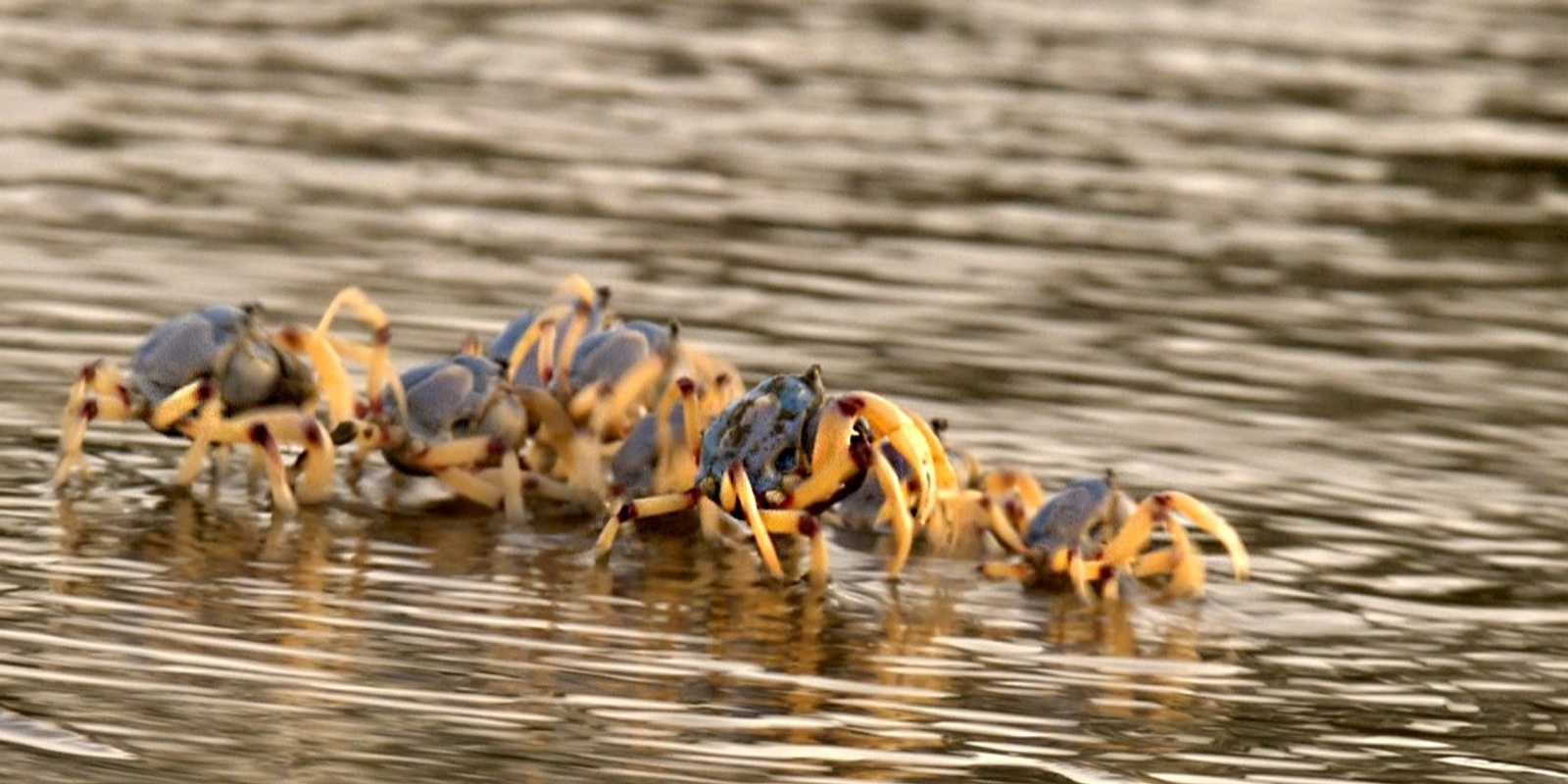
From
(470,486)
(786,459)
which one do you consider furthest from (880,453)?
(470,486)

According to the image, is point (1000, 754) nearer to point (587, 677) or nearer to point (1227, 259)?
point (587, 677)

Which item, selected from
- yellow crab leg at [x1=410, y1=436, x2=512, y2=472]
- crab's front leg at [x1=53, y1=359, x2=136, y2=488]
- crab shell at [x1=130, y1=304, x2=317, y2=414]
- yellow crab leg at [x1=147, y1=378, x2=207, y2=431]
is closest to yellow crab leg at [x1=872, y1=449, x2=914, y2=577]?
yellow crab leg at [x1=410, y1=436, x2=512, y2=472]

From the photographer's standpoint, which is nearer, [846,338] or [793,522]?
[793,522]

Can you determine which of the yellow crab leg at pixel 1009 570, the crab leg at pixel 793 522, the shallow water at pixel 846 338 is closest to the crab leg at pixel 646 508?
the shallow water at pixel 846 338

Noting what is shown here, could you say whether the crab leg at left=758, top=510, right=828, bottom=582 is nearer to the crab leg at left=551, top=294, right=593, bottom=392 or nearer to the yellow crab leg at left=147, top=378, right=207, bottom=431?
the crab leg at left=551, top=294, right=593, bottom=392

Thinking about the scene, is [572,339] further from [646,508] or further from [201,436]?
[201,436]

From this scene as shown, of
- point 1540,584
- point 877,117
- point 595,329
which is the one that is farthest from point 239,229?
point 1540,584
